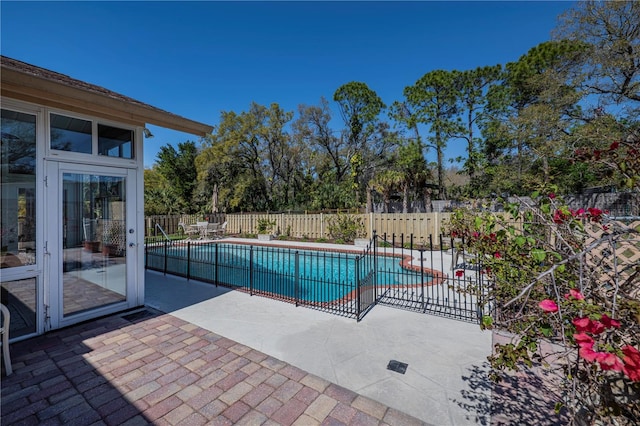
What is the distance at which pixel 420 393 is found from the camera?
2.28 meters

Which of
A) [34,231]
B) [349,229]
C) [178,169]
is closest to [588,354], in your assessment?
[34,231]

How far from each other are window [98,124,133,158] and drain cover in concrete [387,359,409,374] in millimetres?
4553

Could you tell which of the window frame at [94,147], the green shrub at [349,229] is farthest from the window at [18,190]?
the green shrub at [349,229]

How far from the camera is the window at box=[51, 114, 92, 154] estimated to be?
3.49 metres

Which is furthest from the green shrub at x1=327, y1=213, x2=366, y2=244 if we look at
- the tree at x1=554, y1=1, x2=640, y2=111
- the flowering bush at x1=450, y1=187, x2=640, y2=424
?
the tree at x1=554, y1=1, x2=640, y2=111

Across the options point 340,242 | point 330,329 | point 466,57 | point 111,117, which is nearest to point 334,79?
point 466,57

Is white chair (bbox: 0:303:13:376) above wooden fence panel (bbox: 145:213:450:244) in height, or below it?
below

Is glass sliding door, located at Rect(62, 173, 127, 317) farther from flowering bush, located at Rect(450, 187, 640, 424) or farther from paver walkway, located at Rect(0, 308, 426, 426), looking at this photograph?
flowering bush, located at Rect(450, 187, 640, 424)

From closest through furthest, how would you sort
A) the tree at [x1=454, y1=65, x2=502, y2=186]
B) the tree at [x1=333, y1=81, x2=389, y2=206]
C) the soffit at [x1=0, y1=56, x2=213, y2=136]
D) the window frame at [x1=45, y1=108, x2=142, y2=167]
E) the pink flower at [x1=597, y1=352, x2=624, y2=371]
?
the pink flower at [x1=597, y1=352, x2=624, y2=371], the soffit at [x1=0, y1=56, x2=213, y2=136], the window frame at [x1=45, y1=108, x2=142, y2=167], the tree at [x1=454, y1=65, x2=502, y2=186], the tree at [x1=333, y1=81, x2=389, y2=206]

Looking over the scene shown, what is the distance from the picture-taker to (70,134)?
363 cm

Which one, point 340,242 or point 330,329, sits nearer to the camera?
point 330,329

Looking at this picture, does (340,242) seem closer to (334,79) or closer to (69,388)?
(69,388)

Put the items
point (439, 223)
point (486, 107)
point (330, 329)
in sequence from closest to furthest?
point (330, 329)
point (439, 223)
point (486, 107)

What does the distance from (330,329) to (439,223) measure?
28.9 ft
